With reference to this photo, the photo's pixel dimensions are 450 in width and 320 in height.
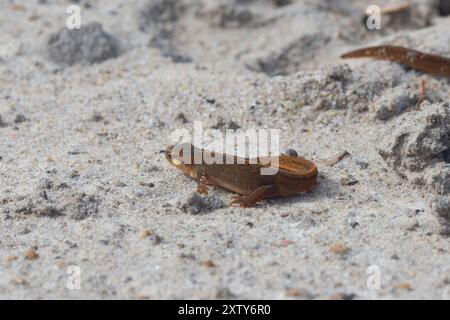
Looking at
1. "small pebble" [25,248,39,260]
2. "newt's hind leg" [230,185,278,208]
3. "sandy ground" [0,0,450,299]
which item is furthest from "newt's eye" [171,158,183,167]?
"small pebble" [25,248,39,260]

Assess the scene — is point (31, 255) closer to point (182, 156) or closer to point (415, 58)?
point (182, 156)

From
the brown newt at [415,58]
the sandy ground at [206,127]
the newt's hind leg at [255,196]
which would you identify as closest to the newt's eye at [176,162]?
the sandy ground at [206,127]

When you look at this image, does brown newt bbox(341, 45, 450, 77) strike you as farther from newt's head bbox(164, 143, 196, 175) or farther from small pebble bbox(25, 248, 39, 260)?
small pebble bbox(25, 248, 39, 260)

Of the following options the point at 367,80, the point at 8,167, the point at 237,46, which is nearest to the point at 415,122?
the point at 367,80

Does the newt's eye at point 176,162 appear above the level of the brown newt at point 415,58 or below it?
below

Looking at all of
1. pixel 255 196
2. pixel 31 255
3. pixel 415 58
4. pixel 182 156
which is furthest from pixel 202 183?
pixel 415 58

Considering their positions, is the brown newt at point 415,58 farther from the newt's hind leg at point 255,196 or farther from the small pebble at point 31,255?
the small pebble at point 31,255
